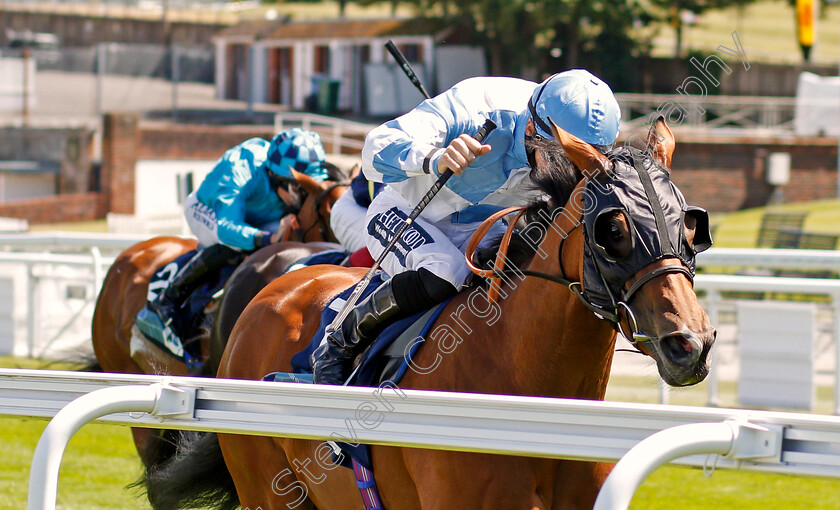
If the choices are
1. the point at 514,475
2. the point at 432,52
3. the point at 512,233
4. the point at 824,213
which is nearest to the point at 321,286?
the point at 512,233

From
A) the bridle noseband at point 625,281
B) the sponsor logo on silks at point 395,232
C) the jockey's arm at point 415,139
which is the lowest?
the sponsor logo on silks at point 395,232

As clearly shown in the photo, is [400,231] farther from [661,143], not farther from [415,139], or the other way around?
[661,143]

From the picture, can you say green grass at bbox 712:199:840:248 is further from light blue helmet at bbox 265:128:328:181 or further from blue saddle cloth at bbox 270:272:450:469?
blue saddle cloth at bbox 270:272:450:469

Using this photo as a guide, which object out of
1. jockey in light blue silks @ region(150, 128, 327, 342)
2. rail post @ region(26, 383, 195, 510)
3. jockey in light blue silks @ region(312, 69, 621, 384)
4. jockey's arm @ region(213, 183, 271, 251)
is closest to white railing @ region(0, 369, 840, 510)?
rail post @ region(26, 383, 195, 510)

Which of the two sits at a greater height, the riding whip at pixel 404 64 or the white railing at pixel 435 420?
the riding whip at pixel 404 64

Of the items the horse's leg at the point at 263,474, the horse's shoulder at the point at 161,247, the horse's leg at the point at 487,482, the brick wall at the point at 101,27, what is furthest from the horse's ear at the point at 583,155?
the brick wall at the point at 101,27

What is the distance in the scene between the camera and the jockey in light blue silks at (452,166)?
104 inches

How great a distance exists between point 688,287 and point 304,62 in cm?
2943

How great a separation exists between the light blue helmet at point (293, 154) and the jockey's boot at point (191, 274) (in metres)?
0.50

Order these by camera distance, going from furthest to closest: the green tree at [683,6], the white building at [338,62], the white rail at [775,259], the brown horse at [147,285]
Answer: the white building at [338,62]
the green tree at [683,6]
the white rail at [775,259]
the brown horse at [147,285]

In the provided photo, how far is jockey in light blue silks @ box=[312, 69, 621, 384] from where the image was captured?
264 centimetres

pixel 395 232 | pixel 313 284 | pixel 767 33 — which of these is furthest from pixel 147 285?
pixel 767 33

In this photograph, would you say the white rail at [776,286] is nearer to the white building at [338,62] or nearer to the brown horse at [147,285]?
the brown horse at [147,285]

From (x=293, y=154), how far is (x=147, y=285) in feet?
3.75
